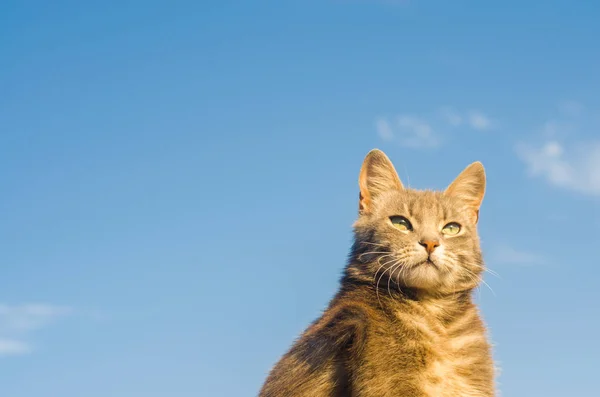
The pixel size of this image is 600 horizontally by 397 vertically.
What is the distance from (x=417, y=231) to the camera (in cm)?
718

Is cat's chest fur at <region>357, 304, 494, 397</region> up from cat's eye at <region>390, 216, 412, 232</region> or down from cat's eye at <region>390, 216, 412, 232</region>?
down

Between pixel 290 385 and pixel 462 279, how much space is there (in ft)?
6.53

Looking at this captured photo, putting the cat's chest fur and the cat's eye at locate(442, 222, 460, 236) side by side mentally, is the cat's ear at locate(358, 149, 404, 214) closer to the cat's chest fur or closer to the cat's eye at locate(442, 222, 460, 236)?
the cat's eye at locate(442, 222, 460, 236)

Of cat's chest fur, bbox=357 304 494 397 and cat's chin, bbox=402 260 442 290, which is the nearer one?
cat's chest fur, bbox=357 304 494 397

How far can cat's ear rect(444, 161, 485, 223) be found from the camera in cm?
805

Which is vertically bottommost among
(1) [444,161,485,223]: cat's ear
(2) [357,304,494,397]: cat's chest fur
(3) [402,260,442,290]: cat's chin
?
(2) [357,304,494,397]: cat's chest fur

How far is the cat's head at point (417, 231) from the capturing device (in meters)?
6.81

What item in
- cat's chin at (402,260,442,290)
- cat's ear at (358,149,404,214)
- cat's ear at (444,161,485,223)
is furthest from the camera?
cat's ear at (444,161,485,223)

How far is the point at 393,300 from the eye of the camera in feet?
22.0

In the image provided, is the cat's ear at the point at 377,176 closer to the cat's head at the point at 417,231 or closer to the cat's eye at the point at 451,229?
the cat's head at the point at 417,231

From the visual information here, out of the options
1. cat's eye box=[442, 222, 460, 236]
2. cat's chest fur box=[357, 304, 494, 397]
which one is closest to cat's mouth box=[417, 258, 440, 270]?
cat's chest fur box=[357, 304, 494, 397]

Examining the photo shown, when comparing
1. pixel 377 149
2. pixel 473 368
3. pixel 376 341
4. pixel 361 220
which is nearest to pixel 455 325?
pixel 473 368

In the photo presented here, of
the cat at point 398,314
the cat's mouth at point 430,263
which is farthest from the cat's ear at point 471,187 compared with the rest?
the cat's mouth at point 430,263

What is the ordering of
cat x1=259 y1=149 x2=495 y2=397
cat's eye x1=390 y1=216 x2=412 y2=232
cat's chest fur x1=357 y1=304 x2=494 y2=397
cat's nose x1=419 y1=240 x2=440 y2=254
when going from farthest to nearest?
cat's eye x1=390 y1=216 x2=412 y2=232
cat's nose x1=419 y1=240 x2=440 y2=254
cat x1=259 y1=149 x2=495 y2=397
cat's chest fur x1=357 y1=304 x2=494 y2=397
